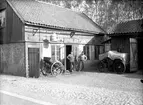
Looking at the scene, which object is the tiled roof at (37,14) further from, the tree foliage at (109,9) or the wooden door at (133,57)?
the tree foliage at (109,9)

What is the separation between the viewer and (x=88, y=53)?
17359 mm

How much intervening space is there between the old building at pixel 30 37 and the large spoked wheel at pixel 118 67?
142 inches

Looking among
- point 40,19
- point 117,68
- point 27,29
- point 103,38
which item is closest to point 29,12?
point 40,19

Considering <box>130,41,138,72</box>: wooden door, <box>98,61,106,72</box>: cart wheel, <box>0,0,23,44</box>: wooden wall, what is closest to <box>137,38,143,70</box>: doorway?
<box>130,41,138,72</box>: wooden door

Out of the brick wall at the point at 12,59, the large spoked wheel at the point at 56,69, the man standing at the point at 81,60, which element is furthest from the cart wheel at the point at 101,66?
the brick wall at the point at 12,59

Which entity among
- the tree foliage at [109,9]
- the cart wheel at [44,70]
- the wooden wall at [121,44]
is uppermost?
the tree foliage at [109,9]

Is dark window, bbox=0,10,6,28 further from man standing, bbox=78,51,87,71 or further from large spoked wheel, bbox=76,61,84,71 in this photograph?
large spoked wheel, bbox=76,61,84,71

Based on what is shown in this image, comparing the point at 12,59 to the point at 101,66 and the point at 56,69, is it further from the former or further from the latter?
the point at 101,66

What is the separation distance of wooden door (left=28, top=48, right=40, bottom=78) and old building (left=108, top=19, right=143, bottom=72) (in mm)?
7118

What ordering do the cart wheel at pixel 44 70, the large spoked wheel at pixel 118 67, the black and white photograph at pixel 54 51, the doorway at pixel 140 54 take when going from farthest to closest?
the doorway at pixel 140 54 → the large spoked wheel at pixel 118 67 → the cart wheel at pixel 44 70 → the black and white photograph at pixel 54 51

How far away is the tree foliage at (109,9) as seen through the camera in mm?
26266

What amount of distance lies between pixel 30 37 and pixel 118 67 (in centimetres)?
689

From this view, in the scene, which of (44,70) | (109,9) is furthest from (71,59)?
(109,9)

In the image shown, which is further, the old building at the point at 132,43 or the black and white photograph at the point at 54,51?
the old building at the point at 132,43
